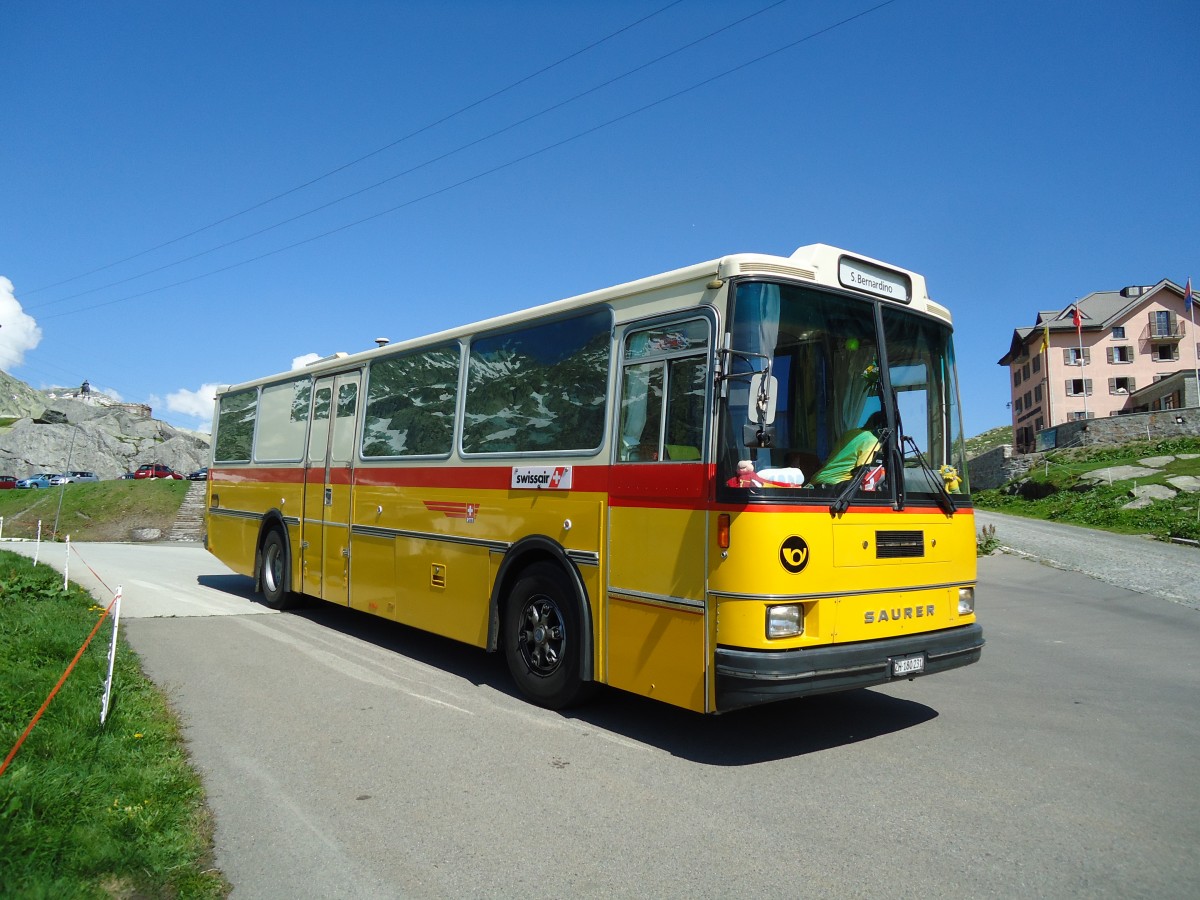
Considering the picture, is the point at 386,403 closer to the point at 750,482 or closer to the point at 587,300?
the point at 587,300

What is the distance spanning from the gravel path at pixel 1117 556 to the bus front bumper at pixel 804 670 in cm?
985

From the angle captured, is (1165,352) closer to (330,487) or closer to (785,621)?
(330,487)

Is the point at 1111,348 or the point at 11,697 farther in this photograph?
the point at 1111,348

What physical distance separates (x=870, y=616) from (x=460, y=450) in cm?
410

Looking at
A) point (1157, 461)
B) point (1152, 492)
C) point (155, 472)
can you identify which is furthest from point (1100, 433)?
point (155, 472)

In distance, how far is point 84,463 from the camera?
71.1 meters

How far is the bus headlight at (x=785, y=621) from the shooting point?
518 cm

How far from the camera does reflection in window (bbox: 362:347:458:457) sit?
8527 millimetres

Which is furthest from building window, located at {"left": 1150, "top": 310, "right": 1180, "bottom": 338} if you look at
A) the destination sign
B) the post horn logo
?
the post horn logo

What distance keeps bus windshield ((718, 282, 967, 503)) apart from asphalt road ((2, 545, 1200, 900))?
5.82 feet

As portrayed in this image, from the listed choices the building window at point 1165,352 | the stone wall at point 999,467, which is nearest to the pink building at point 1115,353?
the building window at point 1165,352

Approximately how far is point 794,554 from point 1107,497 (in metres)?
27.8

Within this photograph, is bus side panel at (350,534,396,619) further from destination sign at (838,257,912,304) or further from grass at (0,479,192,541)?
grass at (0,479,192,541)

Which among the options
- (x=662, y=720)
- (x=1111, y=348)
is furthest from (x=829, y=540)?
(x=1111, y=348)
